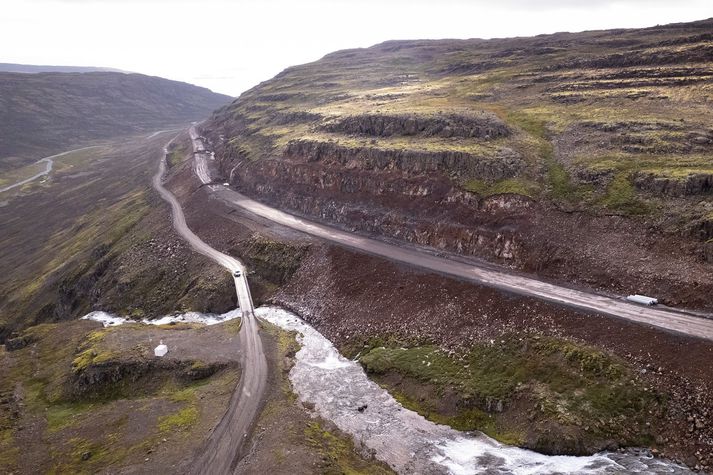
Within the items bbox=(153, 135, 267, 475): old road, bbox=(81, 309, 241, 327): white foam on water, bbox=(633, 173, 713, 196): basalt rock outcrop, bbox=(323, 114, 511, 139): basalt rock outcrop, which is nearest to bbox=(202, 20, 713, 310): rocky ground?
bbox=(633, 173, 713, 196): basalt rock outcrop

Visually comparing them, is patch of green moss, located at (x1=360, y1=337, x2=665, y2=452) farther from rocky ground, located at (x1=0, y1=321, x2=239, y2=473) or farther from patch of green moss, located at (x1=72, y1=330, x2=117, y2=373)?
patch of green moss, located at (x1=72, y1=330, x2=117, y2=373)

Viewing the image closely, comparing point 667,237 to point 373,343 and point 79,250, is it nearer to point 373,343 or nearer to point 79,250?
point 373,343

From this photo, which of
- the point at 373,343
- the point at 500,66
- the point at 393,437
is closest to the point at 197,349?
the point at 373,343

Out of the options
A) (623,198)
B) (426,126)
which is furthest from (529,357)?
(426,126)

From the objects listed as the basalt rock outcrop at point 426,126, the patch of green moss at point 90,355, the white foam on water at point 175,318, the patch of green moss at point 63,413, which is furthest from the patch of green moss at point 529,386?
the basalt rock outcrop at point 426,126

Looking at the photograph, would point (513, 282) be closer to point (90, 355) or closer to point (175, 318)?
point (175, 318)
